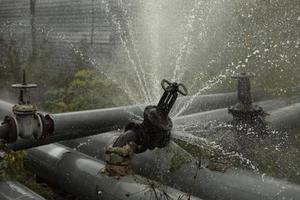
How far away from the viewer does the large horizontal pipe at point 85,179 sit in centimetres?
408

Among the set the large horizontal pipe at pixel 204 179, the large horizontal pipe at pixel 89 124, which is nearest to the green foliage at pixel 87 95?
the large horizontal pipe at pixel 89 124

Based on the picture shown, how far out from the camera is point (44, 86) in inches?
546

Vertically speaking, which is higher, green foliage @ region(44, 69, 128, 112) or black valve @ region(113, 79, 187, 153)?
black valve @ region(113, 79, 187, 153)

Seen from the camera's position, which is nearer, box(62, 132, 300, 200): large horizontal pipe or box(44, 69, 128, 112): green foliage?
box(62, 132, 300, 200): large horizontal pipe

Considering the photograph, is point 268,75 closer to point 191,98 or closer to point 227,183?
point 191,98

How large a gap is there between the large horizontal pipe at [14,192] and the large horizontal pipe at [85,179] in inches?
22.8

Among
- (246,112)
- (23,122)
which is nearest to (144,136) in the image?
(23,122)

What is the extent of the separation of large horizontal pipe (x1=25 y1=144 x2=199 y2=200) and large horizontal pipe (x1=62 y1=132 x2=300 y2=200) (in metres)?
0.39

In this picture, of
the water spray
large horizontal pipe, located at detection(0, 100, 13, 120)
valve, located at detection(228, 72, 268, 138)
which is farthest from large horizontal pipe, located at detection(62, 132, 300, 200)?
large horizontal pipe, located at detection(0, 100, 13, 120)

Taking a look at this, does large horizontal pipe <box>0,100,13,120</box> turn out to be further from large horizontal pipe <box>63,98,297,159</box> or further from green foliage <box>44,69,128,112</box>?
green foliage <box>44,69,128,112</box>

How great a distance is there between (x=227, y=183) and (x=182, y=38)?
813 centimetres

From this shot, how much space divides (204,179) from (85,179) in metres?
1.37

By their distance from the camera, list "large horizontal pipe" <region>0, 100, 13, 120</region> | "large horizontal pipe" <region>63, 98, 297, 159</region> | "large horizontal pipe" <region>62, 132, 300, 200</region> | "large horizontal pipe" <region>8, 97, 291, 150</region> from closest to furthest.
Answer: "large horizontal pipe" <region>62, 132, 300, 200</region> → "large horizontal pipe" <region>8, 97, 291, 150</region> → "large horizontal pipe" <region>63, 98, 297, 159</region> → "large horizontal pipe" <region>0, 100, 13, 120</region>

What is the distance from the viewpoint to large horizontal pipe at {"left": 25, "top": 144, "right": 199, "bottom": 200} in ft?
13.4
